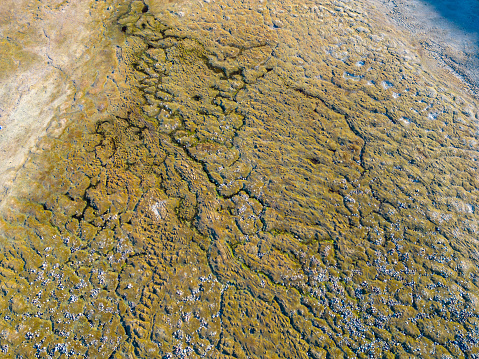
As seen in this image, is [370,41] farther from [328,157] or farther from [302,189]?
[302,189]

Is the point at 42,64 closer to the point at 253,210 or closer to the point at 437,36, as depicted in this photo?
the point at 253,210

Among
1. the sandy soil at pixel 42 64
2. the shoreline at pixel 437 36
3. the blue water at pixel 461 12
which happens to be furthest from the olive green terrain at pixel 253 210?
the blue water at pixel 461 12

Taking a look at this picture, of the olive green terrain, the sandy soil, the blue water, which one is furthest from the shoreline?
the sandy soil

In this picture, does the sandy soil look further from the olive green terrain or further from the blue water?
the blue water

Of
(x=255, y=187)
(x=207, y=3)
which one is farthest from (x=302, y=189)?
(x=207, y=3)

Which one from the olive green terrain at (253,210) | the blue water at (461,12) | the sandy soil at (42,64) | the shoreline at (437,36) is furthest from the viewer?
the blue water at (461,12)

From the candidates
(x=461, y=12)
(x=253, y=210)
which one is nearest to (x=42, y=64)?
(x=253, y=210)

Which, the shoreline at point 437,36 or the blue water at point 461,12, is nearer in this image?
the shoreline at point 437,36

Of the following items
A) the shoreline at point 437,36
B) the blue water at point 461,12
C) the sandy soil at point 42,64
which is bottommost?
the sandy soil at point 42,64

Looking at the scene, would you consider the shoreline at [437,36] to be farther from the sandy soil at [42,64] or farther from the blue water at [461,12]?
the sandy soil at [42,64]
